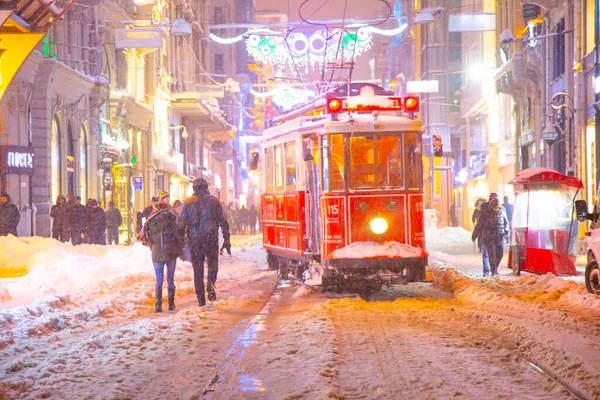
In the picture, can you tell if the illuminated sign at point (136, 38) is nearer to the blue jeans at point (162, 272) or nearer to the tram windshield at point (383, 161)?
the tram windshield at point (383, 161)

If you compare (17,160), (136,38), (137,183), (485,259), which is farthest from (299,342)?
(137,183)

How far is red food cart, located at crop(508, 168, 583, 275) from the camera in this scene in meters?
20.5

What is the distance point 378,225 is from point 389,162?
105 centimetres

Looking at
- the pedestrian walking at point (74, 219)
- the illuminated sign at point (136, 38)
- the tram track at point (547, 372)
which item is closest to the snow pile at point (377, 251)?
the tram track at point (547, 372)

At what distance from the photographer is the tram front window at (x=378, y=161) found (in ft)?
52.3

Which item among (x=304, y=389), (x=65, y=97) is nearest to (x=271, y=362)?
(x=304, y=389)

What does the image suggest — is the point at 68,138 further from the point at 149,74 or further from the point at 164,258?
the point at 164,258

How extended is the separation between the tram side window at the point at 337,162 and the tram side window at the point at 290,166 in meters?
1.45

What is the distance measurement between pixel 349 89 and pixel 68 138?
18.8 metres

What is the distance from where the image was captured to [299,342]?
33.6ft

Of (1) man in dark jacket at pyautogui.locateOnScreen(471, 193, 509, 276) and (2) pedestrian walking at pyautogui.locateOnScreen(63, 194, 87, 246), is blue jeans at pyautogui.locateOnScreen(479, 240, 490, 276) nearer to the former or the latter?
(1) man in dark jacket at pyautogui.locateOnScreen(471, 193, 509, 276)

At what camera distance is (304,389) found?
7.69 metres

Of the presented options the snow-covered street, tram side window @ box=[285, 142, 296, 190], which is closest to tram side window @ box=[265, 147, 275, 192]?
tram side window @ box=[285, 142, 296, 190]

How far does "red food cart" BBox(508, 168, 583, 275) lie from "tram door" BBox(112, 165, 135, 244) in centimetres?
2102
